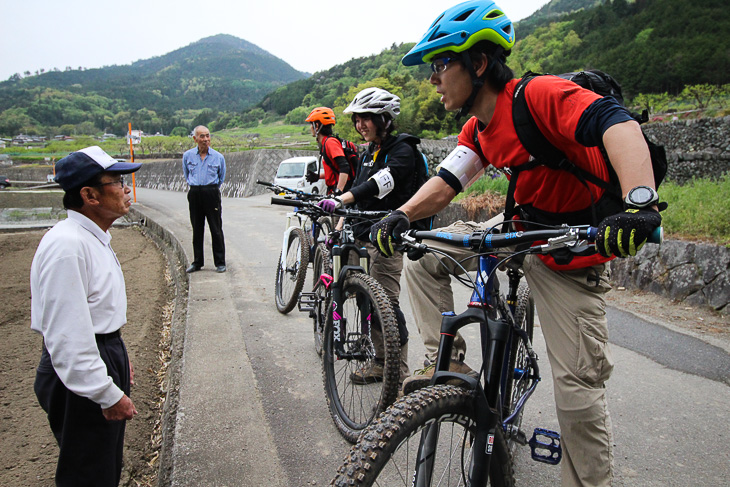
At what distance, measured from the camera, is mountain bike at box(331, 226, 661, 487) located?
5.30 ft

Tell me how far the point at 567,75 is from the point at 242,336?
3819mm

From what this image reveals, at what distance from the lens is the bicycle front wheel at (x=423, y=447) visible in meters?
1.61

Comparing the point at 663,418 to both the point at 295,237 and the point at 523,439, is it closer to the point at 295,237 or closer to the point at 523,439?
the point at 523,439

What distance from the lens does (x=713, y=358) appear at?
4.51m

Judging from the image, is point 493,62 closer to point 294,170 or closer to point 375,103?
point 375,103

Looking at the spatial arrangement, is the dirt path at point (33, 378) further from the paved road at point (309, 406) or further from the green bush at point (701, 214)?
the green bush at point (701, 214)

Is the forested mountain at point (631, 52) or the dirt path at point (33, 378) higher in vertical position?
the forested mountain at point (631, 52)

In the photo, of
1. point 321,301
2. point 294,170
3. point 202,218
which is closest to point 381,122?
point 321,301

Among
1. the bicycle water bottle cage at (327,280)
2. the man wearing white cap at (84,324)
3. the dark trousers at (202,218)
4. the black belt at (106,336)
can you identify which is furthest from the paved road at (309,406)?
the dark trousers at (202,218)

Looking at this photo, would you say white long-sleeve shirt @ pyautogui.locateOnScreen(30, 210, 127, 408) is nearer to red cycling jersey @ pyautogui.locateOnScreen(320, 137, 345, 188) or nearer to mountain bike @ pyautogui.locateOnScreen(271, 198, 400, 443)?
mountain bike @ pyautogui.locateOnScreen(271, 198, 400, 443)

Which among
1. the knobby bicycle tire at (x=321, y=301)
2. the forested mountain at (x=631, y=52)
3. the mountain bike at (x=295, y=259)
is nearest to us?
the knobby bicycle tire at (x=321, y=301)

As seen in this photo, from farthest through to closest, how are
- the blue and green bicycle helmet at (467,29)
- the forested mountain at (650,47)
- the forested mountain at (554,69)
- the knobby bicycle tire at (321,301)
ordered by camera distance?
1. the forested mountain at (650,47)
2. the forested mountain at (554,69)
3. the knobby bicycle tire at (321,301)
4. the blue and green bicycle helmet at (467,29)

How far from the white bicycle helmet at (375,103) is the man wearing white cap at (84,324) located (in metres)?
2.02

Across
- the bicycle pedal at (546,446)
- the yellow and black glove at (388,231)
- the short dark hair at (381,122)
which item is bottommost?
the bicycle pedal at (546,446)
